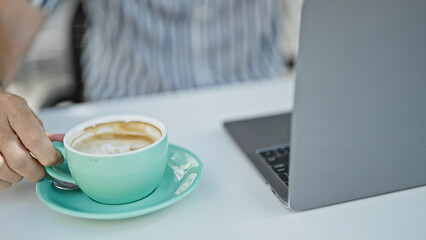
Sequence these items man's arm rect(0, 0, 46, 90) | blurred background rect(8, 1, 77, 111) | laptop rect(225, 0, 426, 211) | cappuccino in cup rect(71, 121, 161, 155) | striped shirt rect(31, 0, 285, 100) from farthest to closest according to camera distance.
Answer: blurred background rect(8, 1, 77, 111) < striped shirt rect(31, 0, 285, 100) < man's arm rect(0, 0, 46, 90) < cappuccino in cup rect(71, 121, 161, 155) < laptop rect(225, 0, 426, 211)

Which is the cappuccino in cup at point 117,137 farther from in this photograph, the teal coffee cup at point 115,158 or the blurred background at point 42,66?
the blurred background at point 42,66

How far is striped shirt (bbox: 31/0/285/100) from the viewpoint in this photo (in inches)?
43.1

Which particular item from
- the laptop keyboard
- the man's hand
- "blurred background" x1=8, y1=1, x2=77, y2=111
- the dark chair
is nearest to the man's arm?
the dark chair

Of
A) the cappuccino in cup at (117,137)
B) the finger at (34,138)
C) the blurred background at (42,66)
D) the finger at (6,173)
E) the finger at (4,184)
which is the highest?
the finger at (34,138)

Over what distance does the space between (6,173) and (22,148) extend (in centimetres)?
4

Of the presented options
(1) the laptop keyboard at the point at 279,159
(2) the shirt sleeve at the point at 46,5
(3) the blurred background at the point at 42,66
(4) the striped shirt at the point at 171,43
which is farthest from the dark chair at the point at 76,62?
(3) the blurred background at the point at 42,66

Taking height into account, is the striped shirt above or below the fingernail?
below

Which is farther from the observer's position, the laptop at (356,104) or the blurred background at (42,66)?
the blurred background at (42,66)

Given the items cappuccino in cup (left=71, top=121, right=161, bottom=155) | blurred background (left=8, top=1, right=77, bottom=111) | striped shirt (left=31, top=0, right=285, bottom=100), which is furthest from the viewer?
blurred background (left=8, top=1, right=77, bottom=111)

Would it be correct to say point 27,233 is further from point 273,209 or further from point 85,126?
point 273,209

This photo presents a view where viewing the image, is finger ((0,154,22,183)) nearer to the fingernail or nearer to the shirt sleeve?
the fingernail

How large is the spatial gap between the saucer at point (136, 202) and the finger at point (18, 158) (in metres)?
0.02

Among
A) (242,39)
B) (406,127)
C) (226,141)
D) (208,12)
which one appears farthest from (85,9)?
(406,127)

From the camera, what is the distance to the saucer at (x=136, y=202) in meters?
0.47
